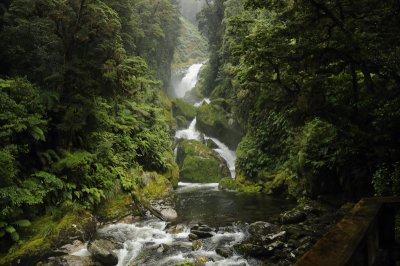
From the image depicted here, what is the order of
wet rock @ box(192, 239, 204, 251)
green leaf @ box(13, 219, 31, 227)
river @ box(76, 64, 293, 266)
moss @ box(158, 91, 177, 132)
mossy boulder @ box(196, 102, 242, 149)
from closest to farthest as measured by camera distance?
green leaf @ box(13, 219, 31, 227), river @ box(76, 64, 293, 266), wet rock @ box(192, 239, 204, 251), mossy boulder @ box(196, 102, 242, 149), moss @ box(158, 91, 177, 132)

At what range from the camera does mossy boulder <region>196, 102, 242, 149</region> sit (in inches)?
1157

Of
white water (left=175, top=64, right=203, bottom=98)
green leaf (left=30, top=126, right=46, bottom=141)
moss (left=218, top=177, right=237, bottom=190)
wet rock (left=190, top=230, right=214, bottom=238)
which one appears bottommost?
moss (left=218, top=177, right=237, bottom=190)

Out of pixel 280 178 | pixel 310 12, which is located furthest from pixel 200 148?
pixel 310 12

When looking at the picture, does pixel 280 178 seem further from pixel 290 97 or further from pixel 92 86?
pixel 92 86

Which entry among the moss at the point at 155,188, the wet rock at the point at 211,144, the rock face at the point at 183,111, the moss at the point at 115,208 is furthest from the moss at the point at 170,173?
the rock face at the point at 183,111

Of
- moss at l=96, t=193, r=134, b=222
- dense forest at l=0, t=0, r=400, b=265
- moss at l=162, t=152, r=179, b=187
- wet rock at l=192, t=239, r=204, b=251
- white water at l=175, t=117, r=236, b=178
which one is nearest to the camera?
dense forest at l=0, t=0, r=400, b=265

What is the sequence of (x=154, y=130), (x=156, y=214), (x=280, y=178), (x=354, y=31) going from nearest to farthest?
(x=354, y=31) < (x=156, y=214) < (x=280, y=178) < (x=154, y=130)

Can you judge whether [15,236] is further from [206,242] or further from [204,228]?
[204,228]

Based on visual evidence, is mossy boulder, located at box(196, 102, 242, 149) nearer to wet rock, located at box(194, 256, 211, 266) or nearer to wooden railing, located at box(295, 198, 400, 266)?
wet rock, located at box(194, 256, 211, 266)

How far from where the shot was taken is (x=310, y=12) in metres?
7.66

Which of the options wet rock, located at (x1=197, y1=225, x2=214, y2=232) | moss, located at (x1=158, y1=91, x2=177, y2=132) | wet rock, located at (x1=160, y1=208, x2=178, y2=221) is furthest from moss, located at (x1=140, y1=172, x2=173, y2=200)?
moss, located at (x1=158, y1=91, x2=177, y2=132)

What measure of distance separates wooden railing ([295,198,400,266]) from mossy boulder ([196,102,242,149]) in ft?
85.0

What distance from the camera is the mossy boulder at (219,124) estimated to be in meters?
29.4

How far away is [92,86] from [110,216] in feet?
16.3
